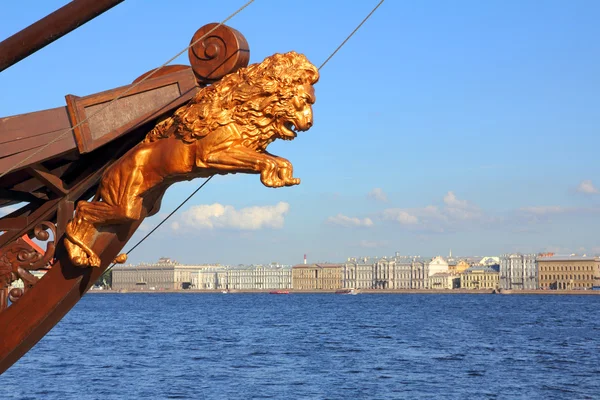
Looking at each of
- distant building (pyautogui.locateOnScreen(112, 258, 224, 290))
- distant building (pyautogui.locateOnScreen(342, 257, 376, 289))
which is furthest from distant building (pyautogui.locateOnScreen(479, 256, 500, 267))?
distant building (pyautogui.locateOnScreen(112, 258, 224, 290))

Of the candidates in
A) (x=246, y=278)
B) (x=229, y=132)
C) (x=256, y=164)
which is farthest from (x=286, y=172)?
(x=246, y=278)

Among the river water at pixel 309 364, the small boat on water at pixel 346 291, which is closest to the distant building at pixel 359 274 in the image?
the small boat on water at pixel 346 291

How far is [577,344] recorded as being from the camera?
36.9 metres

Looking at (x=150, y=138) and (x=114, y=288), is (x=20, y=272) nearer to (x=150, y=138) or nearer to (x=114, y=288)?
(x=150, y=138)

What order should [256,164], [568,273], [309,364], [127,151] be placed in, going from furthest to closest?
[568,273]
[309,364]
[127,151]
[256,164]

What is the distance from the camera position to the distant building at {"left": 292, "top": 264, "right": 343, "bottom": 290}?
139250mm

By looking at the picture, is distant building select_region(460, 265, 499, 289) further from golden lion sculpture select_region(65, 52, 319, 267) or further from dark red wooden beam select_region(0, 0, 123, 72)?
dark red wooden beam select_region(0, 0, 123, 72)

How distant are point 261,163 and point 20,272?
121 cm

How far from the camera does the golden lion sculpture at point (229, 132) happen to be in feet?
11.0

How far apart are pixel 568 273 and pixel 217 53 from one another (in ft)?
402

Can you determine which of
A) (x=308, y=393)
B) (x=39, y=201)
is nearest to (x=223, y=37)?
(x=39, y=201)

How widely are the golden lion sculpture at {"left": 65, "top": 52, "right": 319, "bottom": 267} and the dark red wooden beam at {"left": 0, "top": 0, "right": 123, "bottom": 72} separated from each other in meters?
0.63

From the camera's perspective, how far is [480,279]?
128 meters

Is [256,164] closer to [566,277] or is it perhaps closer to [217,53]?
[217,53]
